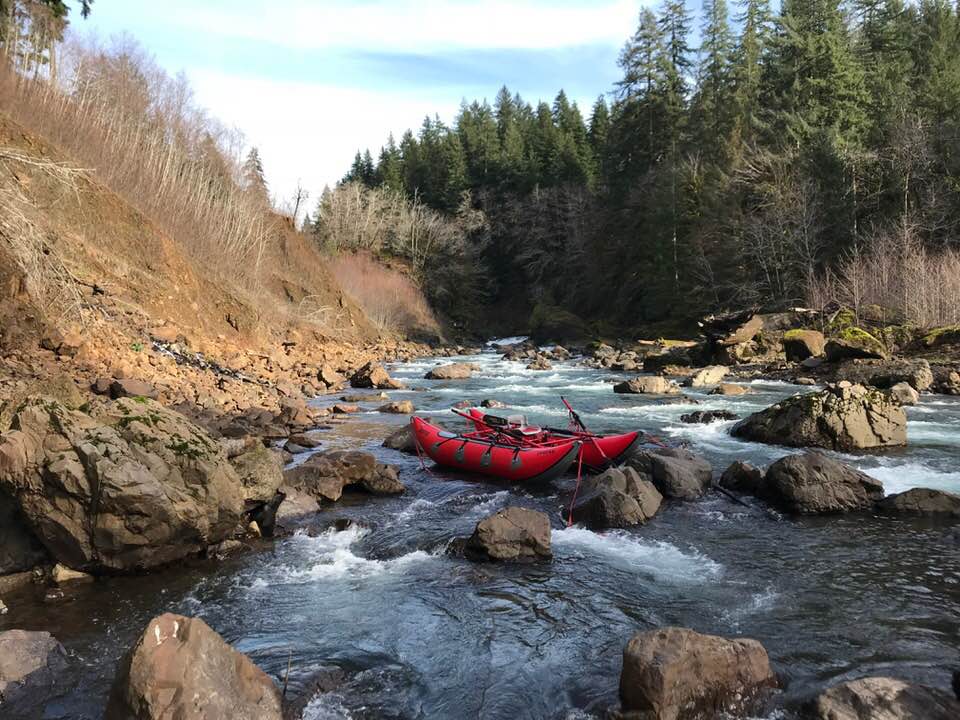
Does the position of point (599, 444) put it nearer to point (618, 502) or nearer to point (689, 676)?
point (618, 502)

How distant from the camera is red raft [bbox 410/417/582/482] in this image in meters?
9.25

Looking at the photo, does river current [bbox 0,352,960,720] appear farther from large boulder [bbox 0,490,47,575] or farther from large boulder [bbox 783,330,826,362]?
large boulder [bbox 783,330,826,362]

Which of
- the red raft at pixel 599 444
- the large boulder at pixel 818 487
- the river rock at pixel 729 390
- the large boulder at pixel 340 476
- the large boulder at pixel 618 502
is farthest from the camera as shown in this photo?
the river rock at pixel 729 390

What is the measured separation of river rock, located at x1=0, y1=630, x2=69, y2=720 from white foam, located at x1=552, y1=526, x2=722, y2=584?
455 cm

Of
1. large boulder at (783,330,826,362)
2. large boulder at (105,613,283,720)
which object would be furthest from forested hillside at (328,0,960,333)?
large boulder at (105,613,283,720)

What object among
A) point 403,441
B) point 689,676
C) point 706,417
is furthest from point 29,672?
point 706,417

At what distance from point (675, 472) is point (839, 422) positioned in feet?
12.9

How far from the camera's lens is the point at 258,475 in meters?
7.61

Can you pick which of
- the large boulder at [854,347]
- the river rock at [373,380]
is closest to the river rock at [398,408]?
the river rock at [373,380]

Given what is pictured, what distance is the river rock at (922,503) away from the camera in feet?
24.4

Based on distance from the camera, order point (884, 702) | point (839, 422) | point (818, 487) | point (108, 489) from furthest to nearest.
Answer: point (839, 422) < point (818, 487) < point (108, 489) < point (884, 702)

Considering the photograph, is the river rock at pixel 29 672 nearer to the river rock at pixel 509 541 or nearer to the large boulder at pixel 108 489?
the large boulder at pixel 108 489

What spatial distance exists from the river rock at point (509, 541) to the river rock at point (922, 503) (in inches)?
168

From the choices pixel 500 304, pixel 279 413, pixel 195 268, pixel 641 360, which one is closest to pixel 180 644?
pixel 279 413
